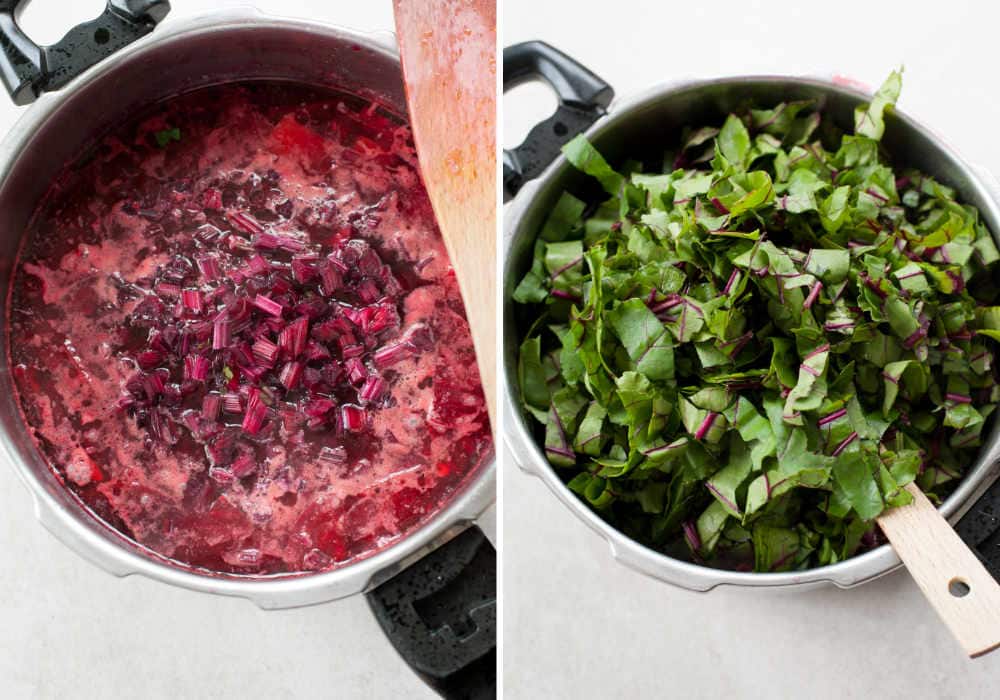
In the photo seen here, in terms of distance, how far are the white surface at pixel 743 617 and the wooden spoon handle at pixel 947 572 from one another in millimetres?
311

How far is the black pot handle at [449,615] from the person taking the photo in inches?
37.6

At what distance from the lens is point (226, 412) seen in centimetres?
116

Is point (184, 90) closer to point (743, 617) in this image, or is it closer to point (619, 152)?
point (619, 152)

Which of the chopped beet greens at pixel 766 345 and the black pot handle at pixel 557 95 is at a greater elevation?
the black pot handle at pixel 557 95

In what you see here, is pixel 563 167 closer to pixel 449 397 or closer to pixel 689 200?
pixel 689 200

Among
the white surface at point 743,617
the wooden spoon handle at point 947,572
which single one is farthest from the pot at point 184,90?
the wooden spoon handle at point 947,572

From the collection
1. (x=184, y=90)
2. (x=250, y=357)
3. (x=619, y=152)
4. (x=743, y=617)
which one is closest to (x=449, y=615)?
(x=250, y=357)

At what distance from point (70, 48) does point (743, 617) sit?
117 centimetres

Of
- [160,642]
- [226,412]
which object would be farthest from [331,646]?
[226,412]

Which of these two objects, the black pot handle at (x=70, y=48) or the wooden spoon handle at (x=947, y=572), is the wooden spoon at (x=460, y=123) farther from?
the wooden spoon handle at (x=947, y=572)

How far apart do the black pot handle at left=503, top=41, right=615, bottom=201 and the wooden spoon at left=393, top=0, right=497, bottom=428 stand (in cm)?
18

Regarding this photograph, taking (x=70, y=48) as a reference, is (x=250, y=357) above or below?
below

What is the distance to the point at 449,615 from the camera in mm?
1003

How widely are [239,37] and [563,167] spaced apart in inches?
17.8
